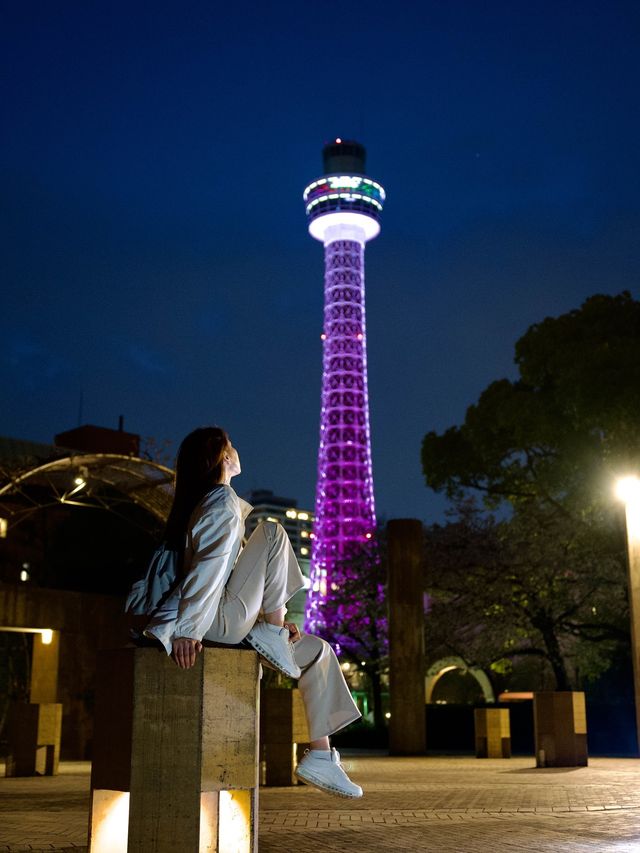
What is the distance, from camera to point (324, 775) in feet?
14.3

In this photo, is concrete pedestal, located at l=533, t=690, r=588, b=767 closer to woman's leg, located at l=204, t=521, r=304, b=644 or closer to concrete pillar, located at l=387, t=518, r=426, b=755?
concrete pillar, located at l=387, t=518, r=426, b=755

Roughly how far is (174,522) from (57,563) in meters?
26.4

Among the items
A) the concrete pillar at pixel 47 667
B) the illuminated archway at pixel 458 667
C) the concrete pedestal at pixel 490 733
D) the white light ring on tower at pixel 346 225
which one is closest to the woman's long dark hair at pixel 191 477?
the concrete pillar at pixel 47 667

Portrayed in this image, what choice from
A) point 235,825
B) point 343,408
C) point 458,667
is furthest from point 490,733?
point 343,408

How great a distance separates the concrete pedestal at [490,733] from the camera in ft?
62.0

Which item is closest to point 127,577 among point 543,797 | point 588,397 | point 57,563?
point 57,563

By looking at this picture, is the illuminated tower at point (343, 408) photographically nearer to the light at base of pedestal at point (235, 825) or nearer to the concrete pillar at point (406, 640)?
the concrete pillar at point (406, 640)

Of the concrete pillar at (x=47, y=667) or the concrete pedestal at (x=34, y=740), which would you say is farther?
the concrete pillar at (x=47, y=667)

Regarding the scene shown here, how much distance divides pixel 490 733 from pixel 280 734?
28.4 ft

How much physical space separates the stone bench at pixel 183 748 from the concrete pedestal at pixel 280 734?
274 inches

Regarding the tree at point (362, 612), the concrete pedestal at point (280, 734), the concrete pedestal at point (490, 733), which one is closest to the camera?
the concrete pedestal at point (280, 734)

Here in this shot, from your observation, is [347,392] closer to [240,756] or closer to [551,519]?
[551,519]

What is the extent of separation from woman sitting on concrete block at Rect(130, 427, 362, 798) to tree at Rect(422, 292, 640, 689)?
15716mm

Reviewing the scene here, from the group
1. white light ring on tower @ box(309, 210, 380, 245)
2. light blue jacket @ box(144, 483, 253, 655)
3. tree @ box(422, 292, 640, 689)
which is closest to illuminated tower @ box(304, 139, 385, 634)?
white light ring on tower @ box(309, 210, 380, 245)
